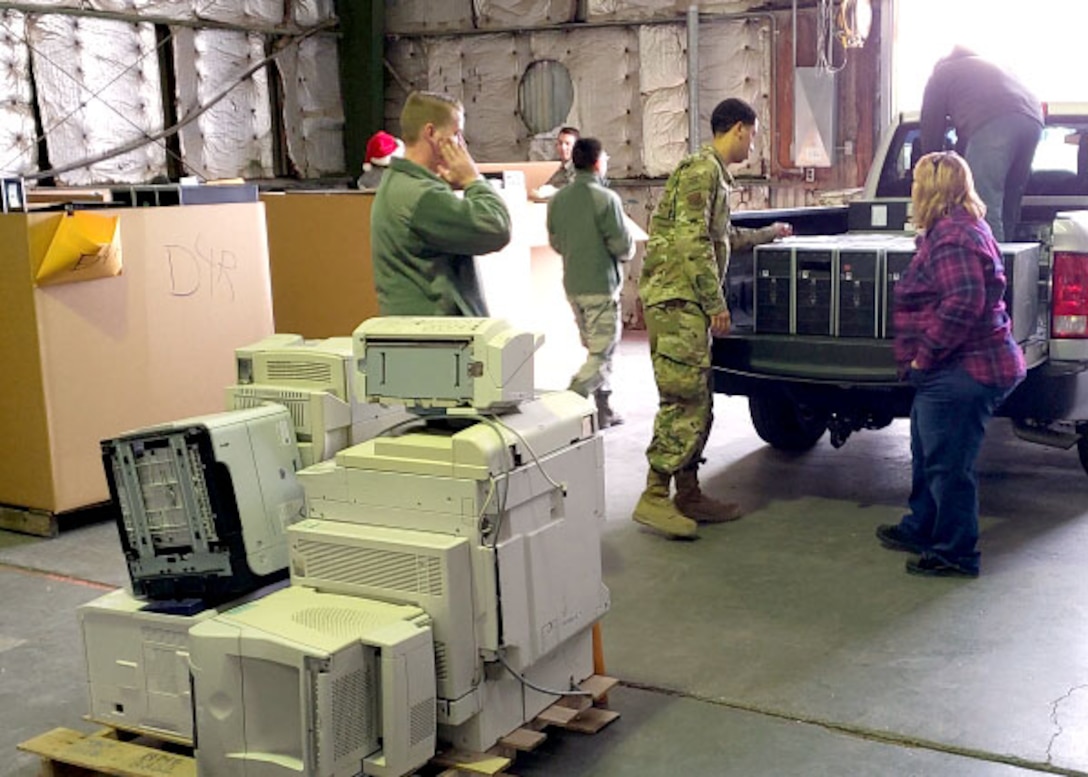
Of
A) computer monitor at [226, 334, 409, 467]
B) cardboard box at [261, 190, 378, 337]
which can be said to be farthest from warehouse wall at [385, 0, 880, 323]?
computer monitor at [226, 334, 409, 467]

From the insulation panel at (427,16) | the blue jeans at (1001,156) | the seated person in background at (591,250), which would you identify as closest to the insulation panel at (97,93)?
the insulation panel at (427,16)

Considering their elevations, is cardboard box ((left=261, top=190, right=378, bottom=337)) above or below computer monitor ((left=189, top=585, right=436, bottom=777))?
above

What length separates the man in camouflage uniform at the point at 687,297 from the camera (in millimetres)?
5594

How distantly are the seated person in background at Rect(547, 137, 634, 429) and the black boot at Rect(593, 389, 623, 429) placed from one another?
43cm

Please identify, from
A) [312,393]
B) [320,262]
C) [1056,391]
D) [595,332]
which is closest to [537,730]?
[312,393]

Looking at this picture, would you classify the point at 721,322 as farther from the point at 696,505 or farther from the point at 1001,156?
the point at 1001,156

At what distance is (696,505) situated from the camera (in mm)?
5961

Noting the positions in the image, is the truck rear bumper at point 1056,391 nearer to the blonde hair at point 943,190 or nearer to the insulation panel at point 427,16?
the blonde hair at point 943,190

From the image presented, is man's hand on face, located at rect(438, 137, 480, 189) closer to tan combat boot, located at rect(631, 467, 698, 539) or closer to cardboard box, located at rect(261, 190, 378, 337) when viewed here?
tan combat boot, located at rect(631, 467, 698, 539)

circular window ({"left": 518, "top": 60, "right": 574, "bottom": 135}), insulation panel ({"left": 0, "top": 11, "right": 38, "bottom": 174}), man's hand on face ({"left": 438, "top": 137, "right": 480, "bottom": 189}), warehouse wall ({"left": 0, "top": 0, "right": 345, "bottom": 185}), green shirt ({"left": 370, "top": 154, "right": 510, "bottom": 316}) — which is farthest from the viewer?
circular window ({"left": 518, "top": 60, "right": 574, "bottom": 135})

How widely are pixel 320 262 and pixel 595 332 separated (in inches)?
74.0

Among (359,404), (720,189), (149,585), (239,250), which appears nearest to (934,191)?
(720,189)

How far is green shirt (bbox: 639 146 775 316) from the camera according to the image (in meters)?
5.58

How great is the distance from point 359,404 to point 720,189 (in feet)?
7.53
